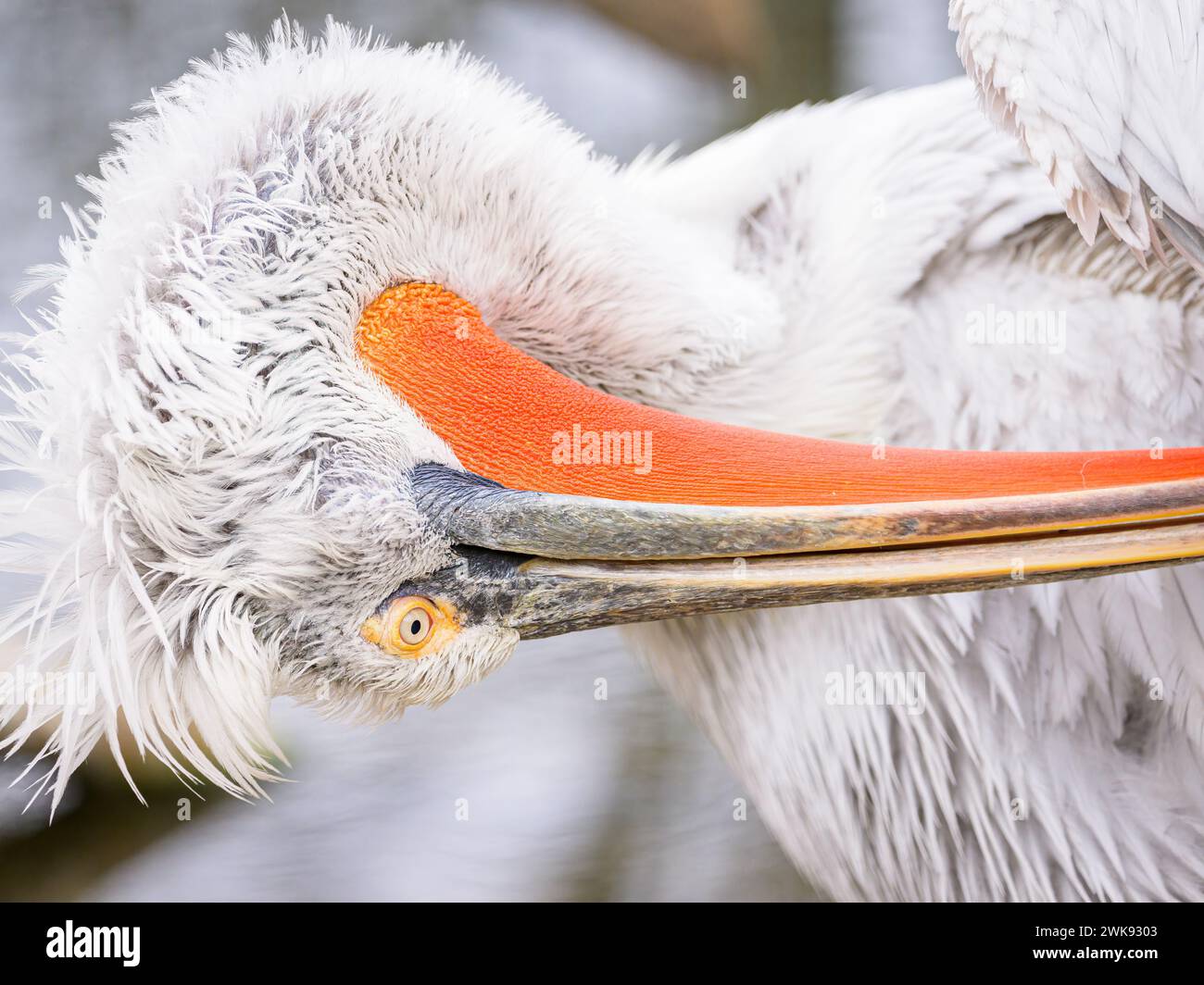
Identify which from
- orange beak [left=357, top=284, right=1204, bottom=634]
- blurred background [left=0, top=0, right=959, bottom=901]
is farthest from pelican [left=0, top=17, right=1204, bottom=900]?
blurred background [left=0, top=0, right=959, bottom=901]

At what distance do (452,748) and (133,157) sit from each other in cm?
96

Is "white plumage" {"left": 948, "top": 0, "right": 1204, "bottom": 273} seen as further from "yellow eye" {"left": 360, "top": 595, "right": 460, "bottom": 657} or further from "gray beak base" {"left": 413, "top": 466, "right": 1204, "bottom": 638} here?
"yellow eye" {"left": 360, "top": 595, "right": 460, "bottom": 657}

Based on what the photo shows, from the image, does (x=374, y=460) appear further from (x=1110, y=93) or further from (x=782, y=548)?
(x=1110, y=93)

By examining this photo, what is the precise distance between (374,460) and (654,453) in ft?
0.71

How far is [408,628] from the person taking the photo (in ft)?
2.61

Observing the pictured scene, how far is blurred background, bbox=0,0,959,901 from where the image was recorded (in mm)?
1418

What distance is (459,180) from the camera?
2.86 feet

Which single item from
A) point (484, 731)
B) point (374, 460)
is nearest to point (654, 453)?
point (374, 460)

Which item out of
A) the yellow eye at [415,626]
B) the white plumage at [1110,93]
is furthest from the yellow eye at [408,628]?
the white plumage at [1110,93]

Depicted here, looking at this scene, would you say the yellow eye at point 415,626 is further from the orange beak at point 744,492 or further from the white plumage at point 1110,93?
the white plumage at point 1110,93

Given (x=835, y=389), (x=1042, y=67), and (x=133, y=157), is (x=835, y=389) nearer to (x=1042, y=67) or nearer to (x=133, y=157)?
(x=1042, y=67)

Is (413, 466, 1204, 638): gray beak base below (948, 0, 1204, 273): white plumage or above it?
below

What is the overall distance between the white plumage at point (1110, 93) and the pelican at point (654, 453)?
23 mm

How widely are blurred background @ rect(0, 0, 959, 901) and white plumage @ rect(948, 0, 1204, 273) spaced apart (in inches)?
26.1
